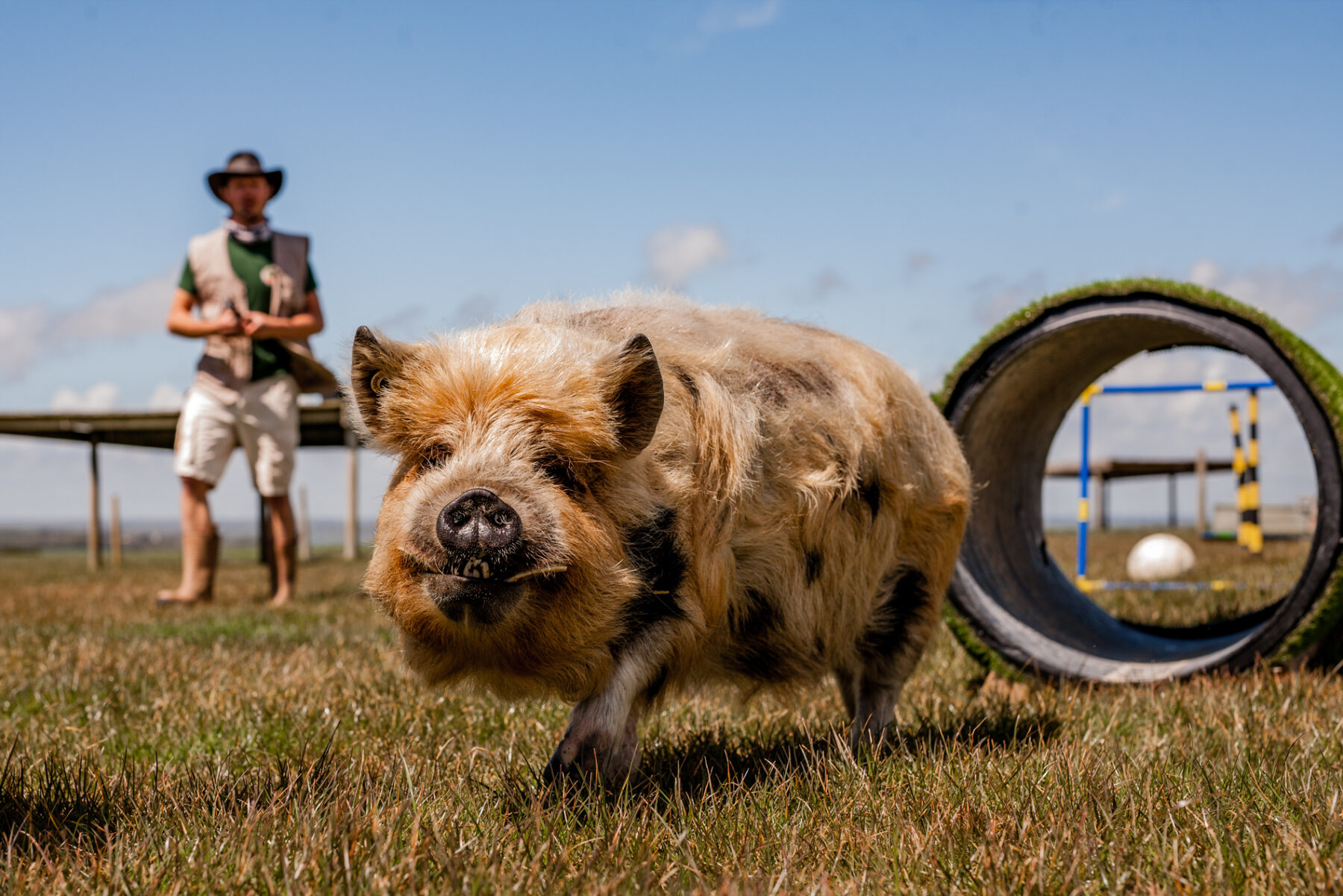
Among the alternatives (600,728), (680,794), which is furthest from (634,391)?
(680,794)

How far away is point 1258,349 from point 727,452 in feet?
9.30

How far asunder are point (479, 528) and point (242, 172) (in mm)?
6040

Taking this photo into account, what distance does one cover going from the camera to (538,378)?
9.03 ft

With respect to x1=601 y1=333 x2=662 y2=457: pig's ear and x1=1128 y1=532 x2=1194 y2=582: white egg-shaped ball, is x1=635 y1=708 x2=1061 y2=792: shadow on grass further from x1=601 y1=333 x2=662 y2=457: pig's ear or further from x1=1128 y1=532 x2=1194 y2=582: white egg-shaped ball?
x1=1128 y1=532 x2=1194 y2=582: white egg-shaped ball

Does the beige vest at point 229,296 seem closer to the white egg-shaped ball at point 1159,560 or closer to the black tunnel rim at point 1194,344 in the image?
the black tunnel rim at point 1194,344

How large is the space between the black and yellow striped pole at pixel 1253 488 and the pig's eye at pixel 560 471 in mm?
9359

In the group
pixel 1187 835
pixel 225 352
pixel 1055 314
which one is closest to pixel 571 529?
pixel 1187 835

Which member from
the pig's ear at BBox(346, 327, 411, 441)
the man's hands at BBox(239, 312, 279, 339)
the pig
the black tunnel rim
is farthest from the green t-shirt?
the pig's ear at BBox(346, 327, 411, 441)

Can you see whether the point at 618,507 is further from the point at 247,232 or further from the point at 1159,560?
the point at 1159,560

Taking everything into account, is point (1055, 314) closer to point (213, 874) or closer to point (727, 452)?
point (727, 452)

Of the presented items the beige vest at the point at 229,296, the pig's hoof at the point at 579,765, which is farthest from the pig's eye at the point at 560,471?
the beige vest at the point at 229,296

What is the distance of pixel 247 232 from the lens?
7777 mm

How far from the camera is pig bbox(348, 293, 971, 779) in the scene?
2652 millimetres

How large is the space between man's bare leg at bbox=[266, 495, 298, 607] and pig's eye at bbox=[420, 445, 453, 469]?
17.5ft
